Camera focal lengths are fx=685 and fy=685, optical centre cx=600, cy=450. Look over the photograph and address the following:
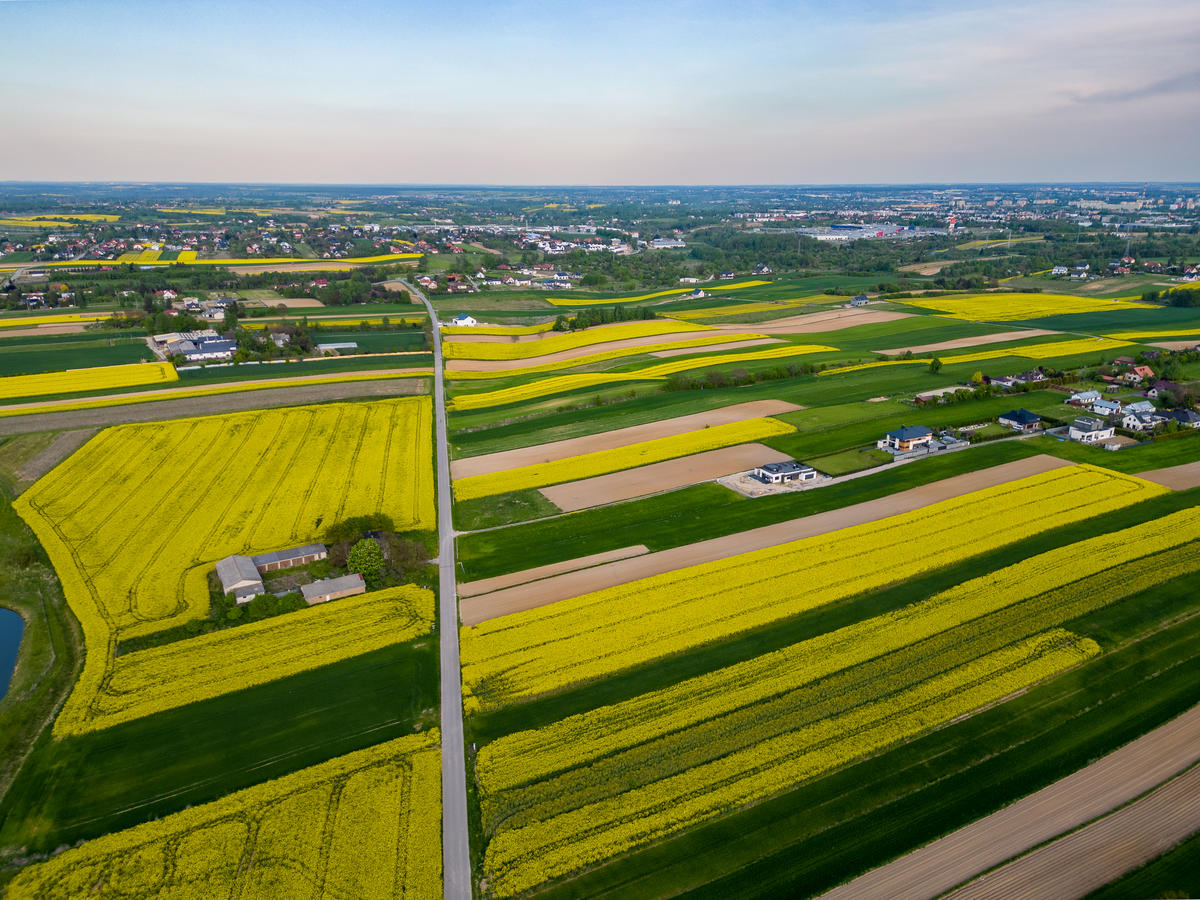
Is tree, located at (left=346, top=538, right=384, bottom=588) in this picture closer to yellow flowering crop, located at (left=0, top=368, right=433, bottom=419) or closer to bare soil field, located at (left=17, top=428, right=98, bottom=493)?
bare soil field, located at (left=17, top=428, right=98, bottom=493)

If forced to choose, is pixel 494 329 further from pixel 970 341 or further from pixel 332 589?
pixel 332 589

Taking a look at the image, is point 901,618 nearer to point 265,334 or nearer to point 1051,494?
point 1051,494

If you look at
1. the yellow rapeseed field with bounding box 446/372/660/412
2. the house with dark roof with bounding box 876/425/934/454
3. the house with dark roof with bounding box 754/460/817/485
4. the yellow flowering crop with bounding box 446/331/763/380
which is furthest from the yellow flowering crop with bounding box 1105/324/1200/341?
the house with dark roof with bounding box 754/460/817/485

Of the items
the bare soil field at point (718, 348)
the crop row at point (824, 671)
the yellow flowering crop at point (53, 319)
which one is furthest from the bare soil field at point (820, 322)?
the yellow flowering crop at point (53, 319)

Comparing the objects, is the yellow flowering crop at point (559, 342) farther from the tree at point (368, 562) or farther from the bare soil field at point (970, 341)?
the tree at point (368, 562)

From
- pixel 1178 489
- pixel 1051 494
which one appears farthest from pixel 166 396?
pixel 1178 489

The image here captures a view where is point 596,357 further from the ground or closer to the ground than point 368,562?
further from the ground

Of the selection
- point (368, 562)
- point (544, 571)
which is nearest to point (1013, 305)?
point (544, 571)
